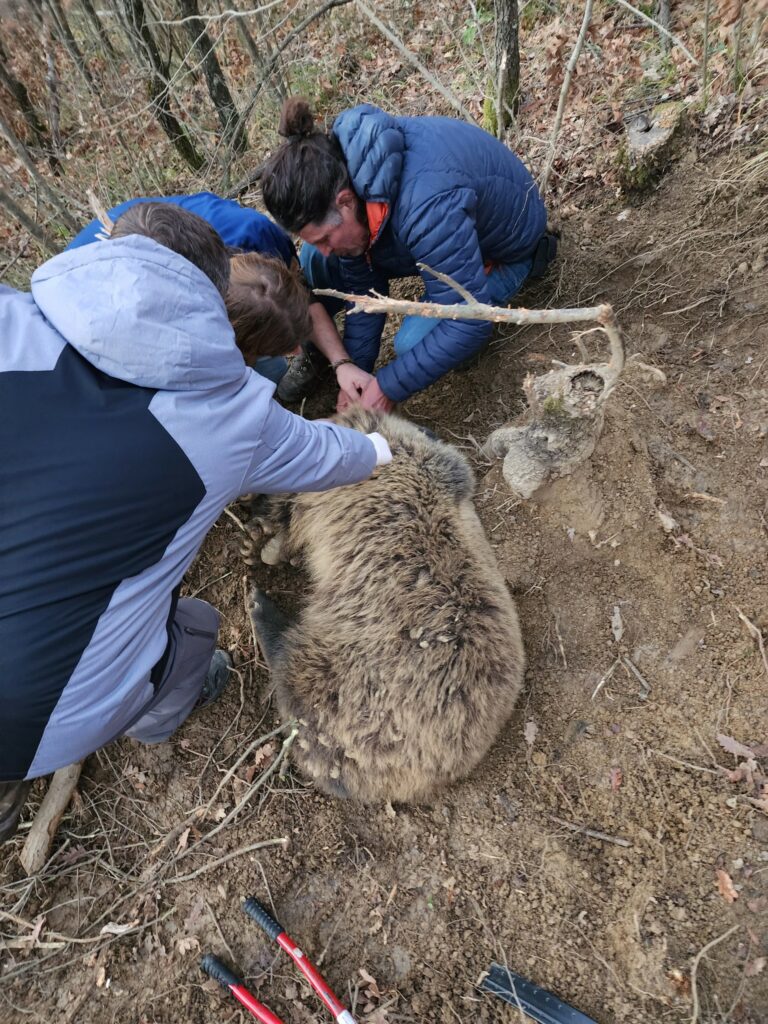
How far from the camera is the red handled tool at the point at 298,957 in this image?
7.08 feet

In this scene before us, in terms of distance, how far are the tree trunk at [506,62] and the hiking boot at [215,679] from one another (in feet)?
13.0

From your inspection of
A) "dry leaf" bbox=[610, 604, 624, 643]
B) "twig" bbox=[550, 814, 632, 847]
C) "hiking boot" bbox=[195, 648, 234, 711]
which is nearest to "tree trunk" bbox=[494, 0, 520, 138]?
"dry leaf" bbox=[610, 604, 624, 643]

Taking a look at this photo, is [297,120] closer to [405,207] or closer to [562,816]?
[405,207]

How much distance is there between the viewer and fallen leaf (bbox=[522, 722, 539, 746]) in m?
2.58

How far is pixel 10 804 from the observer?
2.73 meters

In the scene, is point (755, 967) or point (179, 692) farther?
point (179, 692)

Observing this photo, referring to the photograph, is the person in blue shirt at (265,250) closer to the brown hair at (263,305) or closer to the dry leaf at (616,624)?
the brown hair at (263,305)

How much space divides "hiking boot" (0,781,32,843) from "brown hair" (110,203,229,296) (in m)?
2.49

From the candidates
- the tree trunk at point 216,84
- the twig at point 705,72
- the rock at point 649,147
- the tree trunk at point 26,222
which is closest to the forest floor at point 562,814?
the rock at point 649,147

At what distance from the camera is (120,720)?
2.11 m

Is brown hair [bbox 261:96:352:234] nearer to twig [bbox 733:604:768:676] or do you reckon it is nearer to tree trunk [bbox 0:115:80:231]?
tree trunk [bbox 0:115:80:231]

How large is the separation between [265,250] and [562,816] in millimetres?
3064

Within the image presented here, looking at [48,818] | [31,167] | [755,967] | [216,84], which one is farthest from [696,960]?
[216,84]

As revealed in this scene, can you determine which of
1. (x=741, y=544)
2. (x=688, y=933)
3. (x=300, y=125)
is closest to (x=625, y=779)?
(x=688, y=933)
